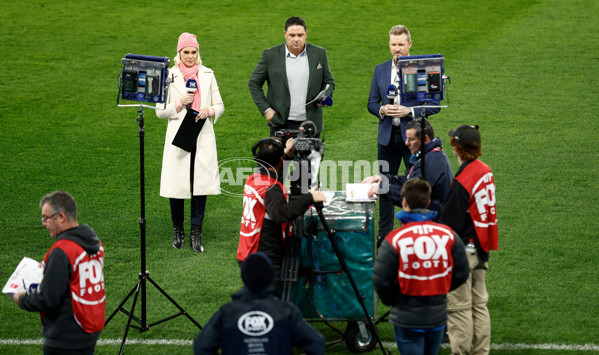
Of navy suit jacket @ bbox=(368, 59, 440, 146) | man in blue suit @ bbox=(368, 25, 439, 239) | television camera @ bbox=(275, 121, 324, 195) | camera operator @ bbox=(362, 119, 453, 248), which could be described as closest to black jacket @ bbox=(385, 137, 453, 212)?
camera operator @ bbox=(362, 119, 453, 248)

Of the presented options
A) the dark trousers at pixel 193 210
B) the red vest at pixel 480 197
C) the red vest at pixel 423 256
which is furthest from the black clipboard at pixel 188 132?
the red vest at pixel 423 256

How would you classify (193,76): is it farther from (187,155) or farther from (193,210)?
(193,210)

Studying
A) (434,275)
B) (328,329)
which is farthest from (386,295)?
(328,329)

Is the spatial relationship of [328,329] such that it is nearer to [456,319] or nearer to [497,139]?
[456,319]

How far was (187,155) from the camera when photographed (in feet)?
25.3

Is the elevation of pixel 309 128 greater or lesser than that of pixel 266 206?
greater

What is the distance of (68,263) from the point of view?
4418mm

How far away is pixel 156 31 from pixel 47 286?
1149cm

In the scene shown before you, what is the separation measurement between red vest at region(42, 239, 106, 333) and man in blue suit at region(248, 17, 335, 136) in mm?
3285

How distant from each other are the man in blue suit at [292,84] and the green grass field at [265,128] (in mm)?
1403

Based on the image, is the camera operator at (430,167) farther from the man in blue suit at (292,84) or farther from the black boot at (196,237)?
the black boot at (196,237)

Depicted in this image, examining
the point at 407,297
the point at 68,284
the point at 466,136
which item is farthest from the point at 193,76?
the point at 407,297

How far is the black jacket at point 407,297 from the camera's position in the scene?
14.9ft

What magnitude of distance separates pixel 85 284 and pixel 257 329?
1.25 meters
